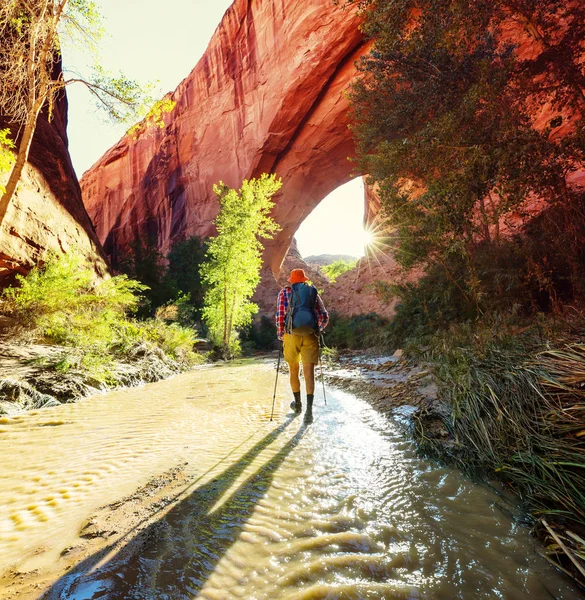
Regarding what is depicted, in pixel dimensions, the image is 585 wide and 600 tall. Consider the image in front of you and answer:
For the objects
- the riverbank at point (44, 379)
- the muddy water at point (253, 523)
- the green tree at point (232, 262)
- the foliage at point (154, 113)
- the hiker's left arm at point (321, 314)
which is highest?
the foliage at point (154, 113)

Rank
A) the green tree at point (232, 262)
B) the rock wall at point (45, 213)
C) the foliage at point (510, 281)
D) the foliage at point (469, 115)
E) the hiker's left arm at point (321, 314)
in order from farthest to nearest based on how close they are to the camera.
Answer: the green tree at point (232, 262)
the rock wall at point (45, 213)
the foliage at point (510, 281)
the foliage at point (469, 115)
the hiker's left arm at point (321, 314)

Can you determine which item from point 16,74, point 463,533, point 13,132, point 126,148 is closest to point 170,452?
point 463,533

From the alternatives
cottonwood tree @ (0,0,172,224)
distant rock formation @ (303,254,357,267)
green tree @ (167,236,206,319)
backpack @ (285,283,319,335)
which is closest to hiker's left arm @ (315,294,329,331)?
backpack @ (285,283,319,335)

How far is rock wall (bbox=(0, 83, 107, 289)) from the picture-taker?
342 inches

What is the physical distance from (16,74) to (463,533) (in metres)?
10.7

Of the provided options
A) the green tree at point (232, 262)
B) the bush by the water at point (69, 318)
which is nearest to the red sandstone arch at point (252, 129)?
the green tree at point (232, 262)

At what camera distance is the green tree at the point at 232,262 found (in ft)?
51.2

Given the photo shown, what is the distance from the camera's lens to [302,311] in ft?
15.0

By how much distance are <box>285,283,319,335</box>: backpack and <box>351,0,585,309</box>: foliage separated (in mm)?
3320

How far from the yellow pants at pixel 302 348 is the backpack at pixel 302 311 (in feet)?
0.33

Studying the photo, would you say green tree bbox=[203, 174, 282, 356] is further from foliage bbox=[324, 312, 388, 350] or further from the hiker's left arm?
the hiker's left arm

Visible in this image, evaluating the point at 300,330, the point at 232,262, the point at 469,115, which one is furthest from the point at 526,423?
the point at 232,262

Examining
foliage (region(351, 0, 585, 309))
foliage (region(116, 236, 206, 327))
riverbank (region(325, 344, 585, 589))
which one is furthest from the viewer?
foliage (region(116, 236, 206, 327))

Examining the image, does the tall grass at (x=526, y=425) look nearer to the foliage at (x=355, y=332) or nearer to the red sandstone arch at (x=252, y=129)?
the foliage at (x=355, y=332)
